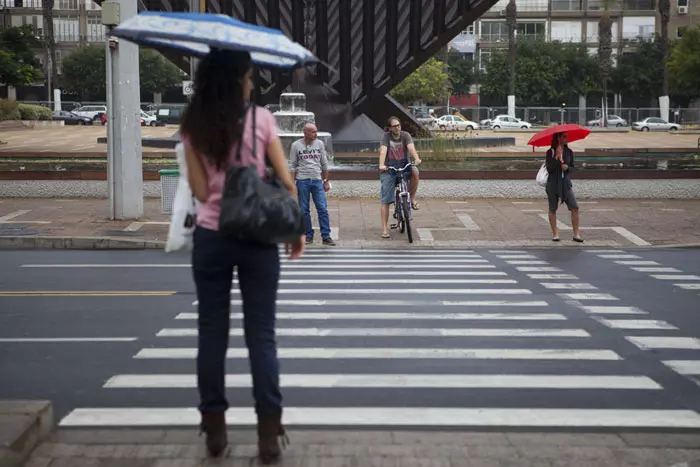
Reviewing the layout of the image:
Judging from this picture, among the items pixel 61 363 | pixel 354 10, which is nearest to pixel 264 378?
pixel 61 363

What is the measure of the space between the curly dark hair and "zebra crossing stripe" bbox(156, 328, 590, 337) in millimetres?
3782

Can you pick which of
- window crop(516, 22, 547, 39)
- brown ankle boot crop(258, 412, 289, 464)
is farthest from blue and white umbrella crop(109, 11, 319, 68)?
window crop(516, 22, 547, 39)

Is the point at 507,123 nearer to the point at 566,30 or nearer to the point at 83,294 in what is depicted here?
the point at 566,30

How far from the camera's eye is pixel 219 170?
194 inches

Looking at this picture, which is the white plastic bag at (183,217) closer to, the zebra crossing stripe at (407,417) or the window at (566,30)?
the zebra crossing stripe at (407,417)

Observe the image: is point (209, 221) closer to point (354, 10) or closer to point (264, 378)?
point (264, 378)

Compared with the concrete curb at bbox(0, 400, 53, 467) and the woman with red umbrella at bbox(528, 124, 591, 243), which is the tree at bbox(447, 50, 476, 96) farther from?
the concrete curb at bbox(0, 400, 53, 467)

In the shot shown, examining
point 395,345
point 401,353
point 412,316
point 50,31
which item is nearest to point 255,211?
point 401,353

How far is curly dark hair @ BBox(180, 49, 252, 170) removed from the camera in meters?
4.87

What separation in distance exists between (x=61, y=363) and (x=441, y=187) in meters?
15.7

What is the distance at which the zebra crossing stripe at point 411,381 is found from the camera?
22.2 ft

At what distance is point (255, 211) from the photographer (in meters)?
4.71

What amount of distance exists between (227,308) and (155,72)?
81905 mm

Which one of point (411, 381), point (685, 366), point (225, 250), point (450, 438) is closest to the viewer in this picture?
point (225, 250)
